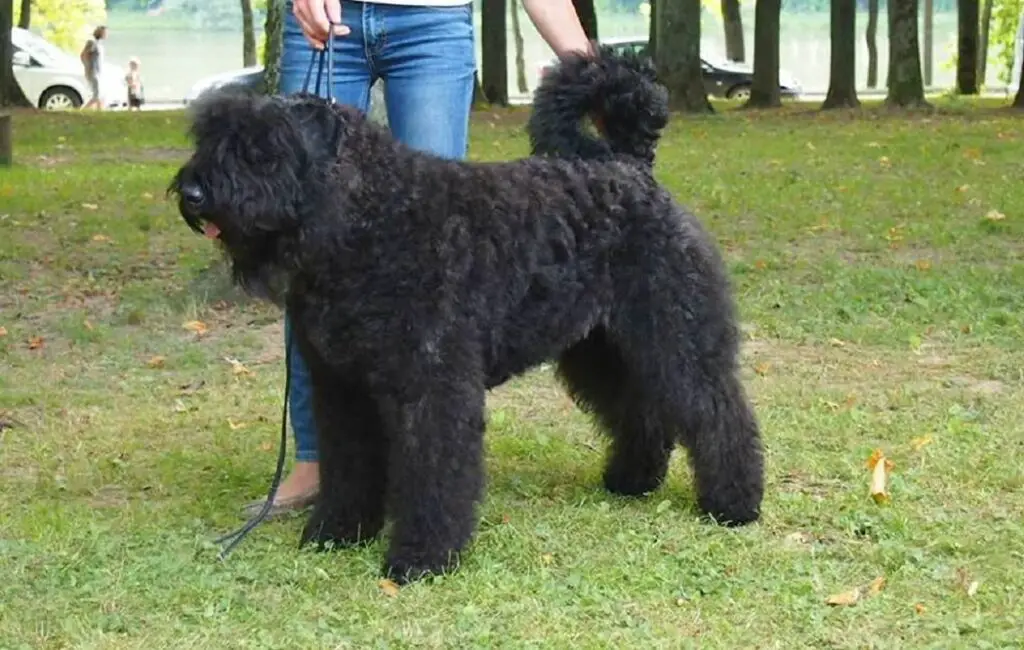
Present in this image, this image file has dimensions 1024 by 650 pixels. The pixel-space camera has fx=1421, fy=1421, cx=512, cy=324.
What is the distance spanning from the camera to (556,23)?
4867 mm

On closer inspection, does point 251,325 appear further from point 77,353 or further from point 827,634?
point 827,634

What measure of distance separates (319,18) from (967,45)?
82.4 ft

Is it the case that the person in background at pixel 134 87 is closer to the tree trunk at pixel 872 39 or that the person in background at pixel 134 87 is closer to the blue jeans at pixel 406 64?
the tree trunk at pixel 872 39

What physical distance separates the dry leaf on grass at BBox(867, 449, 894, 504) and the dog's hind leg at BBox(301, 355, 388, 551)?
1648 millimetres

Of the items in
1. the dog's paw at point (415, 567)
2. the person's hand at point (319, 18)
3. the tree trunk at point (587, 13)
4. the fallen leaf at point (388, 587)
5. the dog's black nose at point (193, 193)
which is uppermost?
the person's hand at point (319, 18)

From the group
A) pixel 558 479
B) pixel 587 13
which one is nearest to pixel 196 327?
pixel 558 479

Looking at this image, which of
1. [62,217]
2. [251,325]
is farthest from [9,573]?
[62,217]

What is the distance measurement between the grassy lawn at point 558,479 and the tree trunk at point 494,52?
47.3 ft

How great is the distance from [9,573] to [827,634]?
234cm

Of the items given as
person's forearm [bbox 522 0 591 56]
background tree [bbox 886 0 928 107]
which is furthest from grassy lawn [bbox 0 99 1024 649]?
background tree [bbox 886 0 928 107]

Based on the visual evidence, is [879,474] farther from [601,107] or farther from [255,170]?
[255,170]

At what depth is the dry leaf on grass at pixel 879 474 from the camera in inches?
187

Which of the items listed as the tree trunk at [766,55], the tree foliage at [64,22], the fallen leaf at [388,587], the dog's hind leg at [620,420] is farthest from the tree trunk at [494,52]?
the tree foliage at [64,22]

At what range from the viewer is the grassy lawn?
3822 millimetres
